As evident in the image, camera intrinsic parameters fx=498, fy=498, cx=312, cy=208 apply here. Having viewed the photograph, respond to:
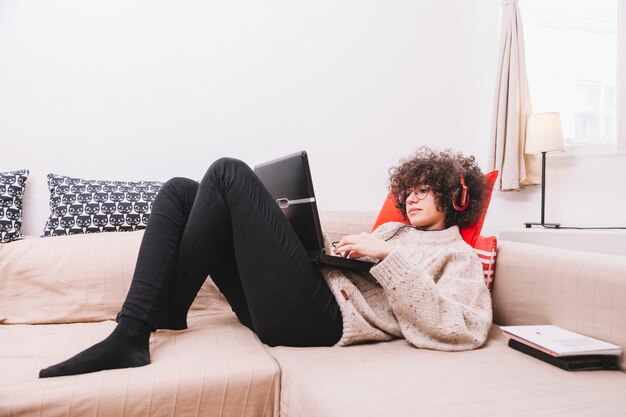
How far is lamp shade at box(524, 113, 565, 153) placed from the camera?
2.38 metres

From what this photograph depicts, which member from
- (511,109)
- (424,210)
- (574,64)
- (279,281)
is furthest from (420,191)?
(574,64)

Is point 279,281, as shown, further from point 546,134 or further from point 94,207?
point 546,134

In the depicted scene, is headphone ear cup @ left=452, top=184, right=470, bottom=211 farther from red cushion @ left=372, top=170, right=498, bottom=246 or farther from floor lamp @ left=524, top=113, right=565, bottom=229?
floor lamp @ left=524, top=113, right=565, bottom=229

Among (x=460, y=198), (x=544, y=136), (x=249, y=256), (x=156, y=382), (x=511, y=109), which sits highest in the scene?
(x=511, y=109)

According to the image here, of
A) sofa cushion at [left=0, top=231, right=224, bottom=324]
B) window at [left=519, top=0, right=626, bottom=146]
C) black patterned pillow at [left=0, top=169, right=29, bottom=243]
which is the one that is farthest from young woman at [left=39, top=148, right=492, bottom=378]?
window at [left=519, top=0, right=626, bottom=146]

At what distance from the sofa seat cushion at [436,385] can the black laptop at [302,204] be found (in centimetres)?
22

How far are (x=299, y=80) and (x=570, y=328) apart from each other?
1510 millimetres

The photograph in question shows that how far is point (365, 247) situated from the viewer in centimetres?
121

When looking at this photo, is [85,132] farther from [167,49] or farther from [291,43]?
[291,43]

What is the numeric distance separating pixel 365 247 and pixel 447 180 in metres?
0.43

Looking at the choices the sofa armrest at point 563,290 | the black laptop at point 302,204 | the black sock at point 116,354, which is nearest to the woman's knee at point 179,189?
the black laptop at point 302,204

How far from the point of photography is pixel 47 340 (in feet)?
4.35

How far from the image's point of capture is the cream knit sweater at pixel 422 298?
1.16 m

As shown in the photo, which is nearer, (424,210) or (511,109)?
(424,210)
